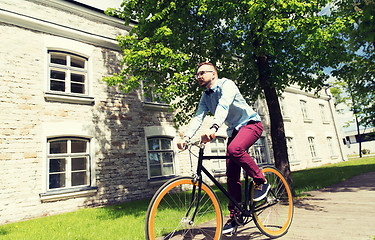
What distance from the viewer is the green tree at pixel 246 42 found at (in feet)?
19.4

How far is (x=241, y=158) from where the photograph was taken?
2.59 m

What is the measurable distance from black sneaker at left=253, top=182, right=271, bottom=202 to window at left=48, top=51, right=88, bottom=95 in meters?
7.46

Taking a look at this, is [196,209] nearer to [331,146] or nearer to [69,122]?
[69,122]

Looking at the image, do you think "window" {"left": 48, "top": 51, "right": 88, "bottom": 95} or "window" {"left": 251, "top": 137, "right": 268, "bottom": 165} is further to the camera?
"window" {"left": 251, "top": 137, "right": 268, "bottom": 165}

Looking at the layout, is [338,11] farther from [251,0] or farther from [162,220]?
[162,220]

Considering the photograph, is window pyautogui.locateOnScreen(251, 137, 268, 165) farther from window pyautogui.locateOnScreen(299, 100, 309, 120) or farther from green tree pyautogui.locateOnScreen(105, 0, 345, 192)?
green tree pyautogui.locateOnScreen(105, 0, 345, 192)

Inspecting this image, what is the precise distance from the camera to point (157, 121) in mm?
10305

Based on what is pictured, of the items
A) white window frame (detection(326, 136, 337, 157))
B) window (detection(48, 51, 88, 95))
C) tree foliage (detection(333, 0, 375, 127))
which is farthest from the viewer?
white window frame (detection(326, 136, 337, 157))

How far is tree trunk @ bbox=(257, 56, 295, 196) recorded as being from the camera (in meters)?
6.64

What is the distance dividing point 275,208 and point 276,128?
152 inches

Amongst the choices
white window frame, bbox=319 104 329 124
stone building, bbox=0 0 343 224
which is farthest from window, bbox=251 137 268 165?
white window frame, bbox=319 104 329 124

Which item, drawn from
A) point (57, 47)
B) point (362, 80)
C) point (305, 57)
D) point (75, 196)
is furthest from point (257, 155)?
point (57, 47)

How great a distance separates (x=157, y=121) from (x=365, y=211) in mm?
7707

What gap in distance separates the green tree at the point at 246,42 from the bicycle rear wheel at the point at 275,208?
349 centimetres
